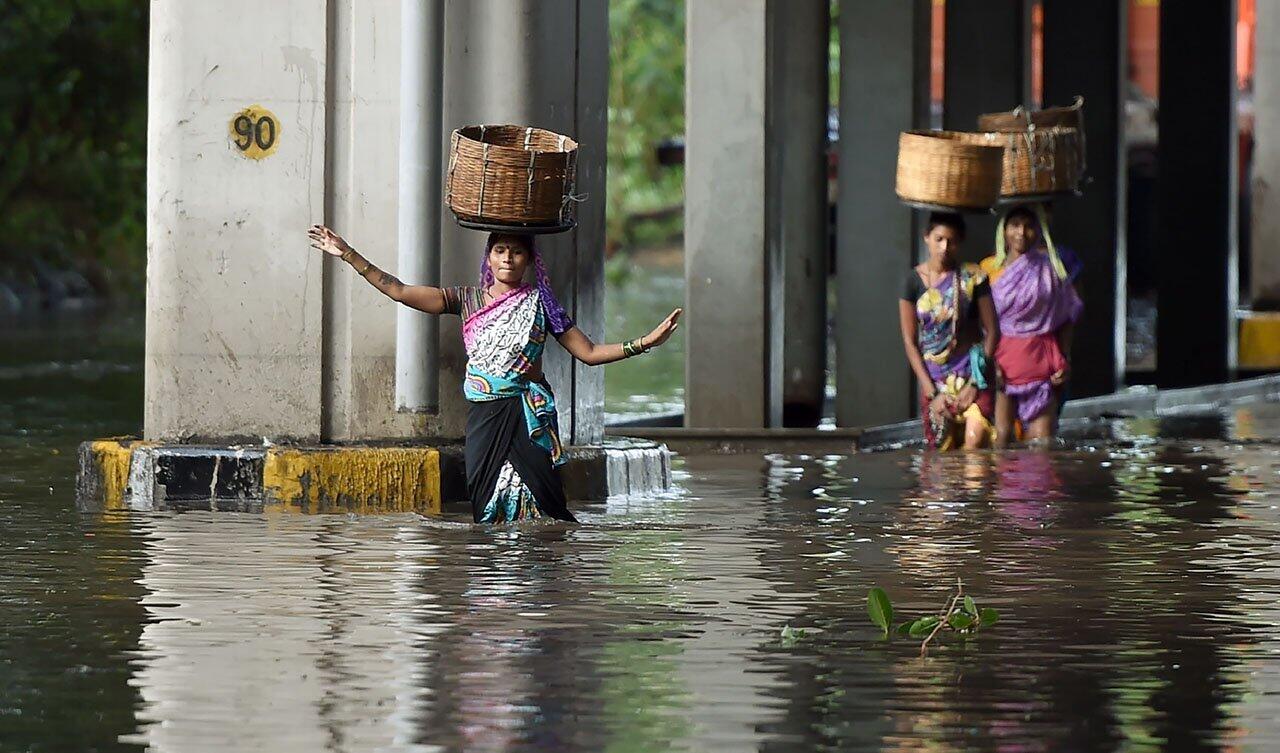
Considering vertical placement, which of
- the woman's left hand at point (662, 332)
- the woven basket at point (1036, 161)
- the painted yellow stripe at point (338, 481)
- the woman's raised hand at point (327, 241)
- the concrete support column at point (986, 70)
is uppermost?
the concrete support column at point (986, 70)

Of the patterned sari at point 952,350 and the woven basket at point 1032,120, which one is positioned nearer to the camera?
the patterned sari at point 952,350

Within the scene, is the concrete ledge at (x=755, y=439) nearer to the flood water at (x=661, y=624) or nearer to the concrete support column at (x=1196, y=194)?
the flood water at (x=661, y=624)

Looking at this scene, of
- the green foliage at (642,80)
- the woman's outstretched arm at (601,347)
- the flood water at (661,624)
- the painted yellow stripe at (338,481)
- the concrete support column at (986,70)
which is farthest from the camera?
the green foliage at (642,80)

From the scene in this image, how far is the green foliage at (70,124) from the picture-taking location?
125 ft

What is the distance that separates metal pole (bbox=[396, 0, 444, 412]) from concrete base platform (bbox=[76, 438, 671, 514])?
29 centimetres

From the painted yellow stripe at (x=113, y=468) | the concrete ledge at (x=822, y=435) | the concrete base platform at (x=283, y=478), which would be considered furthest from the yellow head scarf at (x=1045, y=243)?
the painted yellow stripe at (x=113, y=468)

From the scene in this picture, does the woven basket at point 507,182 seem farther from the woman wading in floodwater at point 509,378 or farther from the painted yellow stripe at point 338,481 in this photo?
the painted yellow stripe at point 338,481

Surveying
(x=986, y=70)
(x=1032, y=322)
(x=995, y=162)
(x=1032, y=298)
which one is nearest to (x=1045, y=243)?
(x=1032, y=298)

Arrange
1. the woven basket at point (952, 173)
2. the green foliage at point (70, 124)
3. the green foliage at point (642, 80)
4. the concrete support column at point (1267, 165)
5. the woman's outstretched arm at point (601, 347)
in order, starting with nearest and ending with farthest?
1. the woman's outstretched arm at point (601, 347)
2. the woven basket at point (952, 173)
3. the concrete support column at point (1267, 165)
4. the green foliage at point (70, 124)
5. the green foliage at point (642, 80)

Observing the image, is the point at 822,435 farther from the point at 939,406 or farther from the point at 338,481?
the point at 338,481

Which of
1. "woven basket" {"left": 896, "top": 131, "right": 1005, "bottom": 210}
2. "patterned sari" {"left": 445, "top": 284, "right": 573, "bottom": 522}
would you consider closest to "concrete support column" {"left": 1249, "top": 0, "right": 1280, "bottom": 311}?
"woven basket" {"left": 896, "top": 131, "right": 1005, "bottom": 210}

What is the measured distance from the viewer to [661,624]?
7.97 metres

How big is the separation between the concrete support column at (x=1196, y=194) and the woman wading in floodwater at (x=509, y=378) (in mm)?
13216

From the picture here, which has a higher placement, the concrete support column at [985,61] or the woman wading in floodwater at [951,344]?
the concrete support column at [985,61]
